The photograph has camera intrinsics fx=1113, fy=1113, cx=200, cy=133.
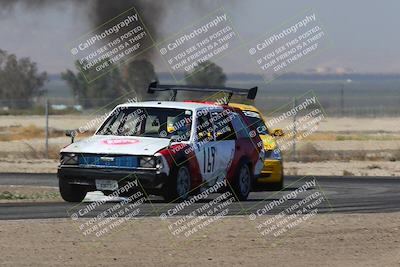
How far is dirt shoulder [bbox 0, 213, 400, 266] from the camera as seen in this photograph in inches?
449

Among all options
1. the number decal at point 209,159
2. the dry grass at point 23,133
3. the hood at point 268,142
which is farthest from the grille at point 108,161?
the dry grass at point 23,133

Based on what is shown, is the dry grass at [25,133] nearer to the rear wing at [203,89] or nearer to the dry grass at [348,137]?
the dry grass at [348,137]

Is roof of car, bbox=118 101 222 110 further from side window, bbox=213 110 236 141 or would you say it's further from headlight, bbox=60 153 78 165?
headlight, bbox=60 153 78 165

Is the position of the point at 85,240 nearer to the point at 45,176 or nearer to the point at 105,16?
the point at 45,176

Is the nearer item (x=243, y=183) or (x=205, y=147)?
(x=205, y=147)

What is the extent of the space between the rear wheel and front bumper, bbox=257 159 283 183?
1.80 metres

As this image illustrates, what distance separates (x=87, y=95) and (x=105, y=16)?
52.2 m

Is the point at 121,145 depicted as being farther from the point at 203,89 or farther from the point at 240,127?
the point at 240,127

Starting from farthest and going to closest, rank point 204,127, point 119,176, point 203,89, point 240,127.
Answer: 1. point 240,127
2. point 203,89
3. point 204,127
4. point 119,176

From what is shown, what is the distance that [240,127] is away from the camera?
63.6ft

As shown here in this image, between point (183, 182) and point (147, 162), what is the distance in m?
0.76

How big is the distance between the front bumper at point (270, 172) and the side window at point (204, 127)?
271 centimetres

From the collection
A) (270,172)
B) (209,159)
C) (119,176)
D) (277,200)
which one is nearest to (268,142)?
(270,172)

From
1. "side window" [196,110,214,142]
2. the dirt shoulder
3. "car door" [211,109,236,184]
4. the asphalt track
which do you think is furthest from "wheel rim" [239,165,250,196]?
the dirt shoulder
